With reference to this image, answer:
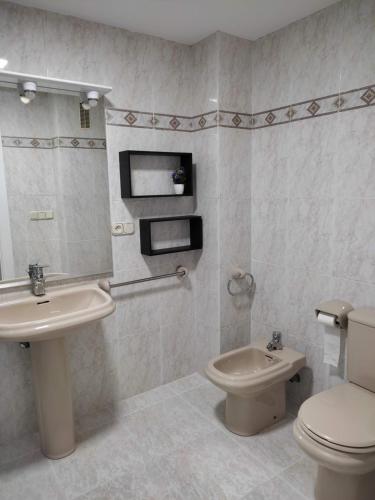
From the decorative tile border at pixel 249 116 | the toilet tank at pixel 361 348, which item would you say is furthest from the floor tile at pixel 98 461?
the decorative tile border at pixel 249 116

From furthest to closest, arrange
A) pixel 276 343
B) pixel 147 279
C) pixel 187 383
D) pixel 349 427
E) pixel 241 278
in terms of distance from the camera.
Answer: pixel 187 383 → pixel 241 278 → pixel 147 279 → pixel 276 343 → pixel 349 427

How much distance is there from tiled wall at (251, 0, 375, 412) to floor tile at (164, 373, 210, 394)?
600 mm

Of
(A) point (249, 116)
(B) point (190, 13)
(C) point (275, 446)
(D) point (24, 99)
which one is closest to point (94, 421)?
(C) point (275, 446)

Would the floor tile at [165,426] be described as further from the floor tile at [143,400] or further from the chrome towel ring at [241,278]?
the chrome towel ring at [241,278]

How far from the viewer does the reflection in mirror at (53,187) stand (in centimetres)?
197

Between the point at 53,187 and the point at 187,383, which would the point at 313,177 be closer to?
the point at 53,187

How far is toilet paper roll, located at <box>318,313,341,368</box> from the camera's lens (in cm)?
197

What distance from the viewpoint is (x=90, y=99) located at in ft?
6.83

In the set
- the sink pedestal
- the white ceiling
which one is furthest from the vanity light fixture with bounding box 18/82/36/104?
the sink pedestal

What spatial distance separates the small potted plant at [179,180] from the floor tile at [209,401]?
4.73ft

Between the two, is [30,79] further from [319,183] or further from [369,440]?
[369,440]

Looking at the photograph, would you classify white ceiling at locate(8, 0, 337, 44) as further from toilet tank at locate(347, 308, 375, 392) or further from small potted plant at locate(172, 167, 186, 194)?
toilet tank at locate(347, 308, 375, 392)

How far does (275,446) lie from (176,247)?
54.4 inches

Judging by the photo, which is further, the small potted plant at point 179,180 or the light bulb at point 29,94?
the small potted plant at point 179,180
